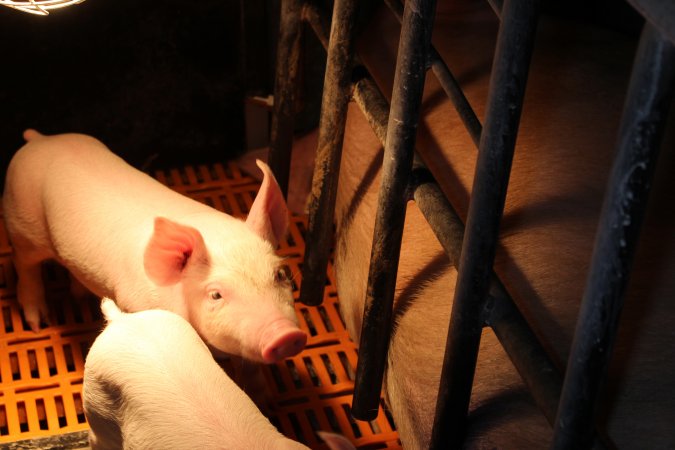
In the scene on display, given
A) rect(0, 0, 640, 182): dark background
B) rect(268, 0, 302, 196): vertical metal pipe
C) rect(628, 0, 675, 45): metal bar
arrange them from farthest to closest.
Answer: rect(0, 0, 640, 182): dark background, rect(268, 0, 302, 196): vertical metal pipe, rect(628, 0, 675, 45): metal bar

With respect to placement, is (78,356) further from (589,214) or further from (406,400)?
(589,214)

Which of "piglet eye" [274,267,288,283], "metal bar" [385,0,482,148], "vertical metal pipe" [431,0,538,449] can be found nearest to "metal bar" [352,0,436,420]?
"metal bar" [385,0,482,148]

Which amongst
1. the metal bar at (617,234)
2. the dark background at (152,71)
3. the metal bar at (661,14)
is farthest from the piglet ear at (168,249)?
the metal bar at (661,14)

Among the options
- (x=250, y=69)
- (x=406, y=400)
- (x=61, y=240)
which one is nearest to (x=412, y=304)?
(x=406, y=400)

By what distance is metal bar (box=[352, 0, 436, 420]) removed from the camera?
1471mm

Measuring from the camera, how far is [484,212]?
1257mm

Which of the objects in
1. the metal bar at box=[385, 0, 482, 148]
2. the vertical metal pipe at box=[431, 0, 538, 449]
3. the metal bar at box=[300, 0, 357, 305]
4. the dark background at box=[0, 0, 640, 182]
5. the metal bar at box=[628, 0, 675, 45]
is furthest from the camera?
the dark background at box=[0, 0, 640, 182]

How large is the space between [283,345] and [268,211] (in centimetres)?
30

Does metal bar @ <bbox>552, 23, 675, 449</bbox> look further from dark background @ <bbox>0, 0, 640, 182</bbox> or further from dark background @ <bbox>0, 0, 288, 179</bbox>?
dark background @ <bbox>0, 0, 288, 179</bbox>

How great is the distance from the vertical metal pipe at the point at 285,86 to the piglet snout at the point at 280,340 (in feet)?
2.30

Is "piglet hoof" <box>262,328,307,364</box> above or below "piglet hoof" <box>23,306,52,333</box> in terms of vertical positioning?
above

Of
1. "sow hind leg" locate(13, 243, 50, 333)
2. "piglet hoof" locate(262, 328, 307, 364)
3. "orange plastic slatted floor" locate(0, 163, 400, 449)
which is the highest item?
"piglet hoof" locate(262, 328, 307, 364)

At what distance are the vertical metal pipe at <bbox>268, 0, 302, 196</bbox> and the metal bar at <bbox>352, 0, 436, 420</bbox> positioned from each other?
23.2 inches

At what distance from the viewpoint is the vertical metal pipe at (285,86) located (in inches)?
82.7
